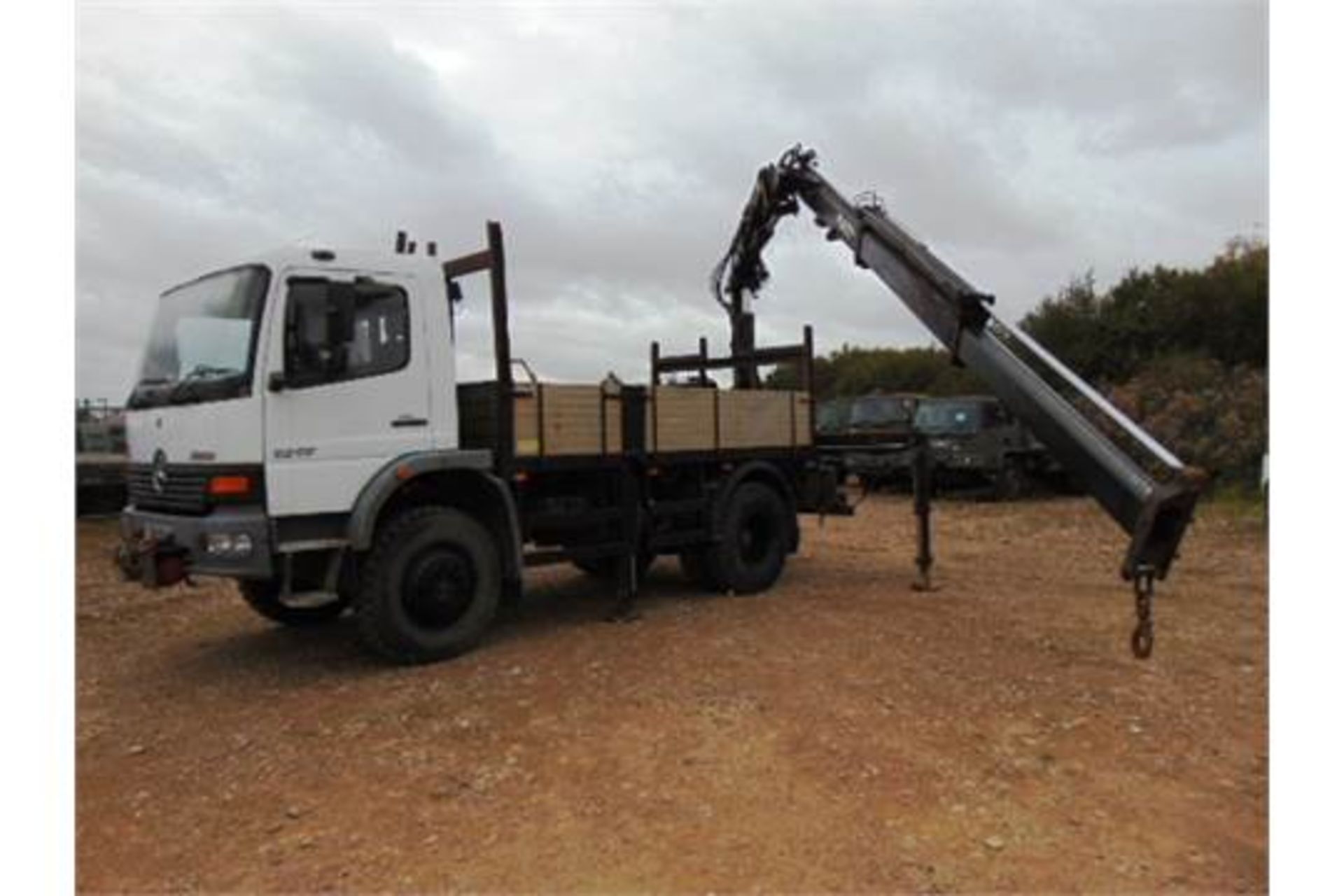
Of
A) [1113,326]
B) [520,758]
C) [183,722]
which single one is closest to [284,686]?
[183,722]

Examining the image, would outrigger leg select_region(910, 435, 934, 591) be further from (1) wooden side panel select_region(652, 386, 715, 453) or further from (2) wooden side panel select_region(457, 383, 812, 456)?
(1) wooden side panel select_region(652, 386, 715, 453)

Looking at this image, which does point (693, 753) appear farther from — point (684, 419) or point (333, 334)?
point (684, 419)

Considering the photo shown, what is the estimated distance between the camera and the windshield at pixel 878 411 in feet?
58.3

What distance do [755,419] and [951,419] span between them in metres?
9.83

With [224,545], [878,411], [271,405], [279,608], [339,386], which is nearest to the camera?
[224,545]

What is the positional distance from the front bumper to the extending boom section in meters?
4.61

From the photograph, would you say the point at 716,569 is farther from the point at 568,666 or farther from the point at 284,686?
the point at 284,686

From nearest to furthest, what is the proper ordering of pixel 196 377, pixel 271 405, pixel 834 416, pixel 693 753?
pixel 693 753
pixel 271 405
pixel 196 377
pixel 834 416

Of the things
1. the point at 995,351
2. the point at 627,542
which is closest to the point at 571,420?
the point at 627,542

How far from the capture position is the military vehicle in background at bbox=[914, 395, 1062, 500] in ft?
55.7

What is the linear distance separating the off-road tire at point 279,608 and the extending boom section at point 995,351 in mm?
4644

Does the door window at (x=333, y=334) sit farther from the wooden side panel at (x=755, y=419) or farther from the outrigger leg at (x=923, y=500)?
the outrigger leg at (x=923, y=500)

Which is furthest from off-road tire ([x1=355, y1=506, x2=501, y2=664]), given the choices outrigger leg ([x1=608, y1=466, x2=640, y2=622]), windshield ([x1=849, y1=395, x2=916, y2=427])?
windshield ([x1=849, y1=395, x2=916, y2=427])

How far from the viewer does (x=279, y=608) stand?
270 inches
